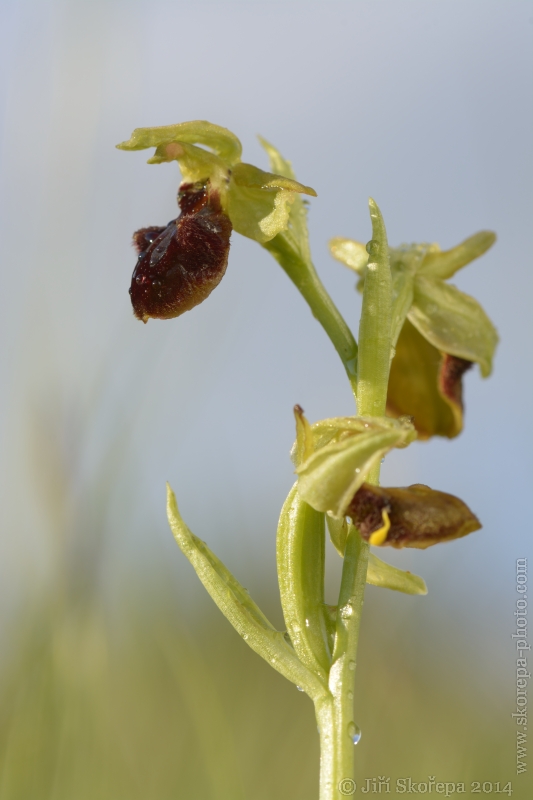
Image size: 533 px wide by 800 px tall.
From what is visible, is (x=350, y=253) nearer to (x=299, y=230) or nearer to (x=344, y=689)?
(x=299, y=230)

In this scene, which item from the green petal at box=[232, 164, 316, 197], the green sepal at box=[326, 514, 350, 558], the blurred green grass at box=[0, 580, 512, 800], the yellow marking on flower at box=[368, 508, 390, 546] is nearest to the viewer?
the yellow marking on flower at box=[368, 508, 390, 546]

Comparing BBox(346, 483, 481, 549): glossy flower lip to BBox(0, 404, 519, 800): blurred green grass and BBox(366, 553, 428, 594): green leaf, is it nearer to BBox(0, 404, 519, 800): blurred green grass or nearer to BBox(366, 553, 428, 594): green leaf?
BBox(366, 553, 428, 594): green leaf

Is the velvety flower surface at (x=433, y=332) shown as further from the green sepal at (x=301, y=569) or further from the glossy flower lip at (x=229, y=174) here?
the green sepal at (x=301, y=569)

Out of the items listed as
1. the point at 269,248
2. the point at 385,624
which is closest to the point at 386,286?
the point at 269,248

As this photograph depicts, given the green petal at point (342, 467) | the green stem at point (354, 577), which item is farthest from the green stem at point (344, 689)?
the green petal at point (342, 467)

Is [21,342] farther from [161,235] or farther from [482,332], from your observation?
[482,332]

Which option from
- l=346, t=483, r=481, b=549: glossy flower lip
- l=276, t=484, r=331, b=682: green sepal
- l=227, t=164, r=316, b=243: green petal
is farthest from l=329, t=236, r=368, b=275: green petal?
l=346, t=483, r=481, b=549: glossy flower lip

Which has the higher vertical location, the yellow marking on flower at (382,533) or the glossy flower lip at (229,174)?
the glossy flower lip at (229,174)
